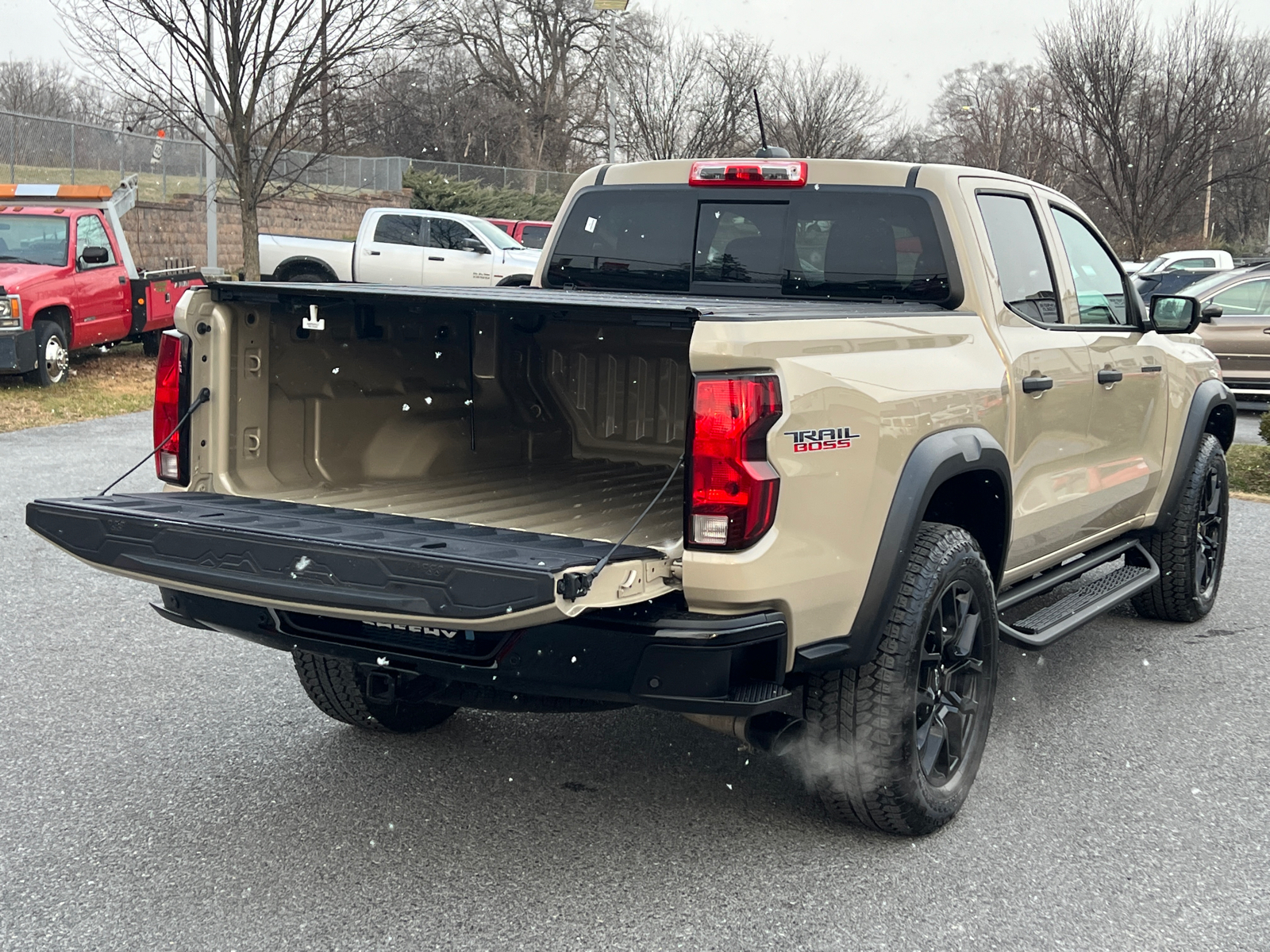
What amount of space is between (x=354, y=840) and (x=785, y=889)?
1192mm

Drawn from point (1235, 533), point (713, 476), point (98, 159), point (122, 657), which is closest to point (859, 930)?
point (713, 476)

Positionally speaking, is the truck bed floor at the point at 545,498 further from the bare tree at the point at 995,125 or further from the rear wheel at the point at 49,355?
the bare tree at the point at 995,125

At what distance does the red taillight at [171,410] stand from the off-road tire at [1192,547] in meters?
4.15

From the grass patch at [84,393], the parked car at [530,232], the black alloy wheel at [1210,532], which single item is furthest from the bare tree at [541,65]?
the black alloy wheel at [1210,532]

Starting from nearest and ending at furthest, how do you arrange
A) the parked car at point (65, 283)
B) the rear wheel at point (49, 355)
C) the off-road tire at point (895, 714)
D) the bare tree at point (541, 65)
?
the off-road tire at point (895, 714) < the parked car at point (65, 283) < the rear wheel at point (49, 355) < the bare tree at point (541, 65)

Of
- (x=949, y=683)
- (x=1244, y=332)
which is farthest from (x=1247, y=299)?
(x=949, y=683)

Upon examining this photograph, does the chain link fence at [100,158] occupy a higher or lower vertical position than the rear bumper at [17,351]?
higher

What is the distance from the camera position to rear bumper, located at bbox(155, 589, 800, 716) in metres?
3.00

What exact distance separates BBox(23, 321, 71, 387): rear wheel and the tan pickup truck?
33.4 feet

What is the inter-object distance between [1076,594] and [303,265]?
683 inches

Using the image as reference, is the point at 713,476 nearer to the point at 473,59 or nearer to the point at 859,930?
the point at 859,930

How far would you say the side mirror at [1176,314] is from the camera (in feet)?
17.6

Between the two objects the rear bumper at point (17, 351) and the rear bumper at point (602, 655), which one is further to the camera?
the rear bumper at point (17, 351)

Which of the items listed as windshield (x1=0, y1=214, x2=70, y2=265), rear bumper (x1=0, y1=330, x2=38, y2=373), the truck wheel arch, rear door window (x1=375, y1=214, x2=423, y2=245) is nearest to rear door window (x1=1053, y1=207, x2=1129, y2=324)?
rear bumper (x1=0, y1=330, x2=38, y2=373)
